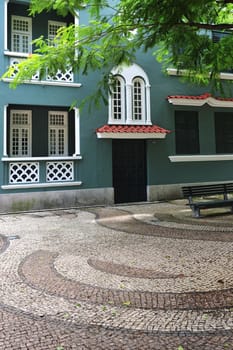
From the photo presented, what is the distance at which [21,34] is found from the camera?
13.3 meters

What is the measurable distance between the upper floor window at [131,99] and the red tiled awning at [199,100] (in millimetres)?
1280

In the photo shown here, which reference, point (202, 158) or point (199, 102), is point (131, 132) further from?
point (202, 158)

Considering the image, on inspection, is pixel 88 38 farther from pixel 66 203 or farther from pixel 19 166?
pixel 66 203

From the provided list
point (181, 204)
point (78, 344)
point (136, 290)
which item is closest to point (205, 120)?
point (181, 204)

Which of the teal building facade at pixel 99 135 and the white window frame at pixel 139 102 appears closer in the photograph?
the teal building facade at pixel 99 135

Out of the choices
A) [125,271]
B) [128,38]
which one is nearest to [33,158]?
[128,38]

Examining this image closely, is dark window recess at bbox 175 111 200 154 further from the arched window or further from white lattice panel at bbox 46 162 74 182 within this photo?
white lattice panel at bbox 46 162 74 182

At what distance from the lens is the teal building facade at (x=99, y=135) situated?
12641 millimetres

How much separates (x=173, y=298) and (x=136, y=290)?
58cm

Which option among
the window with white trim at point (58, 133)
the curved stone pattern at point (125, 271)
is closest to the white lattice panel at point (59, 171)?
the window with white trim at point (58, 133)

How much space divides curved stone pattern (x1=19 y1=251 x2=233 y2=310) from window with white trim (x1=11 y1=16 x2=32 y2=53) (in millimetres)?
10764

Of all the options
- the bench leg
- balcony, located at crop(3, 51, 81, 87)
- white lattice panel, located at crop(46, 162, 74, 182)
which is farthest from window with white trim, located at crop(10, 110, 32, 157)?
the bench leg

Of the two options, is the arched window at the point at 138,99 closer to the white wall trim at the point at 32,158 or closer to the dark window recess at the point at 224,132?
the white wall trim at the point at 32,158

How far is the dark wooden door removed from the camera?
1430 centimetres
